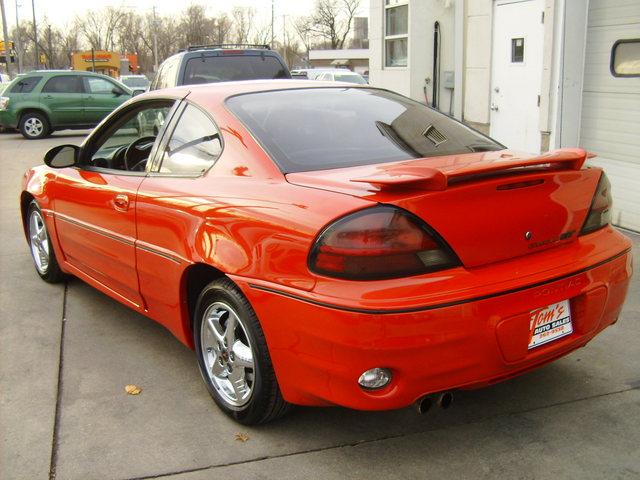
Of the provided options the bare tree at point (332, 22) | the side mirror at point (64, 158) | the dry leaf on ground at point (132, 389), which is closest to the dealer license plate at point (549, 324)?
the dry leaf on ground at point (132, 389)

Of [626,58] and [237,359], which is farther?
→ [626,58]

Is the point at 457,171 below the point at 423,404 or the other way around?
the other way around

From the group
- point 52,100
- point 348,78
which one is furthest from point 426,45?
point 52,100

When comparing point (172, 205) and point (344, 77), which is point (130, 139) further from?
point (344, 77)

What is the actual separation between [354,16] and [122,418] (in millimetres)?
91675

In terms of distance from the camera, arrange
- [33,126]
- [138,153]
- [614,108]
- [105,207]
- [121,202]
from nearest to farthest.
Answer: [121,202] < [105,207] < [138,153] < [614,108] < [33,126]

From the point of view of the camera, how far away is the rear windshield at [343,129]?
3.34m

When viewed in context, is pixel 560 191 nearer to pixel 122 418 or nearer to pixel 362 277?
pixel 362 277

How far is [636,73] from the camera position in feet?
22.1

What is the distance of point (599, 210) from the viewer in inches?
128

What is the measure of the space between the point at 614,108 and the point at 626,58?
48 centimetres

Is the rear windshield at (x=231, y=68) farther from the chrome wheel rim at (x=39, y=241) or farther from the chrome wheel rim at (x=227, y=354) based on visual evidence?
the chrome wheel rim at (x=227, y=354)

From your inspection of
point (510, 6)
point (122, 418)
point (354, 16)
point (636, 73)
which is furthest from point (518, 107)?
point (354, 16)

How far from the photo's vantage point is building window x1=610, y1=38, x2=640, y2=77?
6723mm
